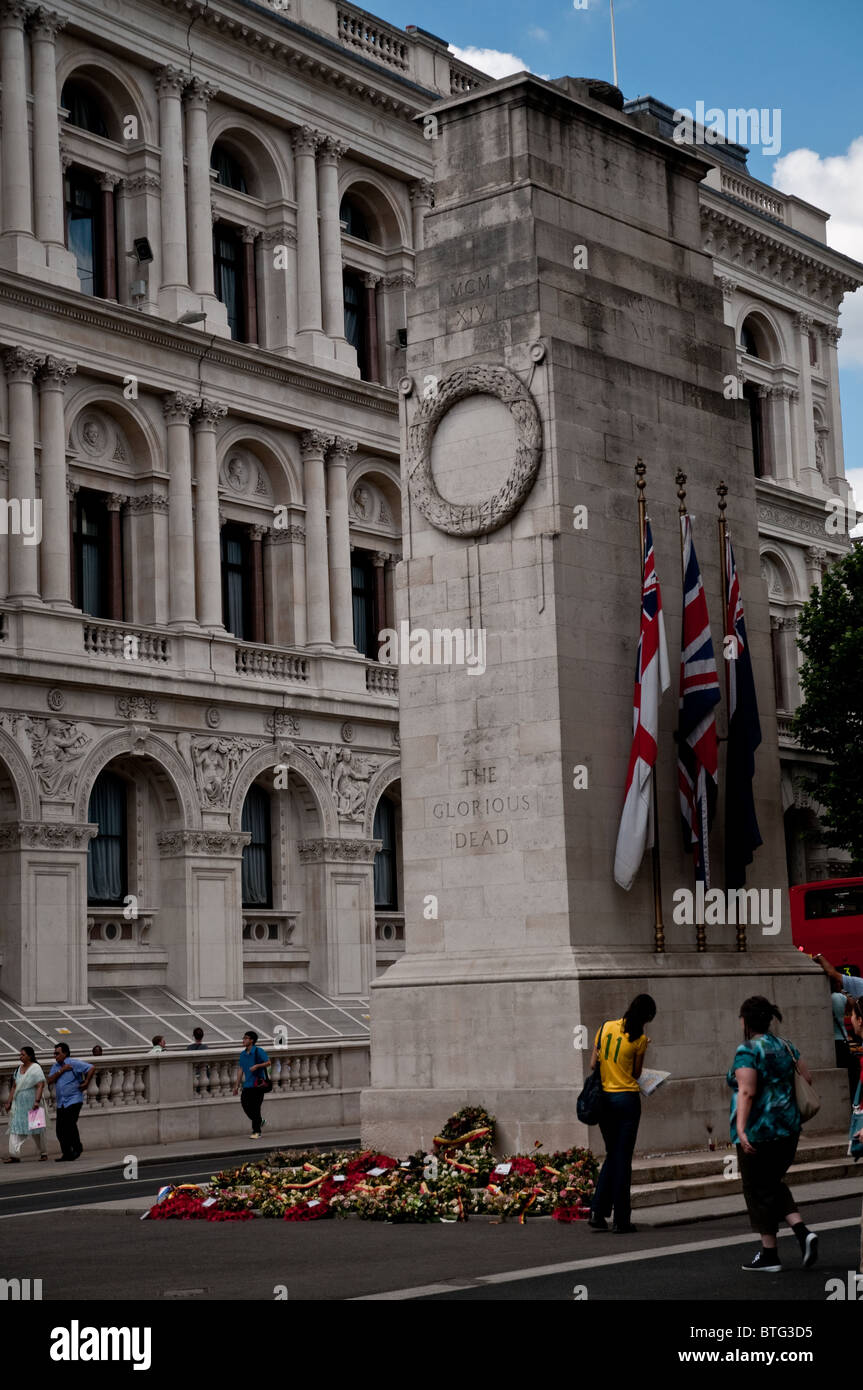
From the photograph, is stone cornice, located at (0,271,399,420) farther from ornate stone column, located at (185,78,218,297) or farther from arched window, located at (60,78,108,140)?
arched window, located at (60,78,108,140)

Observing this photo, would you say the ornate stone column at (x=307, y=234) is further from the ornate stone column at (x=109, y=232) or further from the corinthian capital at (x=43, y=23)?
the corinthian capital at (x=43, y=23)

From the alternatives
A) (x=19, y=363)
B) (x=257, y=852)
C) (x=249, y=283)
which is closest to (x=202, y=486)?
(x=19, y=363)

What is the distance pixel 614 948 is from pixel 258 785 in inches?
1008

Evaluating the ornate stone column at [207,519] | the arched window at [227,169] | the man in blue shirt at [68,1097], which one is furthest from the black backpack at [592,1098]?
the arched window at [227,169]

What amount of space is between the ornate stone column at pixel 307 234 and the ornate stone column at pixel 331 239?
27 centimetres

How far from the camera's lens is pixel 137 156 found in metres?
45.3

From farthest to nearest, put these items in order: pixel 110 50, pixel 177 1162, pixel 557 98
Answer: pixel 110 50 → pixel 177 1162 → pixel 557 98

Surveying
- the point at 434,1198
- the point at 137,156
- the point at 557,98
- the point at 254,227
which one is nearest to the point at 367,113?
the point at 254,227

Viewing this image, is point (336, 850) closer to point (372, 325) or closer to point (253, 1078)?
point (372, 325)

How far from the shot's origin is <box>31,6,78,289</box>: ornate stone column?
138 feet

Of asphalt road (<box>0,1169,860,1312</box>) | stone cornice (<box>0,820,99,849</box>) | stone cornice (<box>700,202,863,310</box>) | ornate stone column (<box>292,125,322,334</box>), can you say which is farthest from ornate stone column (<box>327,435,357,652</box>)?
asphalt road (<box>0,1169,860,1312</box>)

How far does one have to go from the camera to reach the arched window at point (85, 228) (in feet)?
146

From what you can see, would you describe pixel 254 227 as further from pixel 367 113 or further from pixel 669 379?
pixel 669 379
